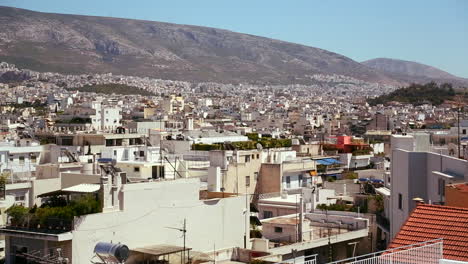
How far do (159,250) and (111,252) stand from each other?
1901 mm

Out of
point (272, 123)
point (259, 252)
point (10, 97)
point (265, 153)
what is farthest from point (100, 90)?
point (259, 252)

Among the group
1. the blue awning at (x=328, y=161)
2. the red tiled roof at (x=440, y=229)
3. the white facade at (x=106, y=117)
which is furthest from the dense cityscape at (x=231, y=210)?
the white facade at (x=106, y=117)

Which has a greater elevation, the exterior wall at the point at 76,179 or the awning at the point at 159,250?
the exterior wall at the point at 76,179

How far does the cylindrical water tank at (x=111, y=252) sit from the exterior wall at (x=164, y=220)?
637 mm

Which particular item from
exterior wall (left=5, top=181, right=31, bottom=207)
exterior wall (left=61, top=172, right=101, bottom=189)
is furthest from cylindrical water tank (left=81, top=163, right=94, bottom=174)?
exterior wall (left=5, top=181, right=31, bottom=207)

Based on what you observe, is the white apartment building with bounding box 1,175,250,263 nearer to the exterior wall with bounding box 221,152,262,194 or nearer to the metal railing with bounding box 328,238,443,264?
the metal railing with bounding box 328,238,443,264

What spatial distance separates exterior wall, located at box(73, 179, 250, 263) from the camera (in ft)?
44.4

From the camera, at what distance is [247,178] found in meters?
25.2

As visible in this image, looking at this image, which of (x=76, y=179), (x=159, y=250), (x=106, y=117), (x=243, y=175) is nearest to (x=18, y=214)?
(x=159, y=250)

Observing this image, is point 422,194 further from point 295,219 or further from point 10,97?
point 10,97

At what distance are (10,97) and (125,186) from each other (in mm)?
139870

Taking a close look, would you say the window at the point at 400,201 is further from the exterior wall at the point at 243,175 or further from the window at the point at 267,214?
the exterior wall at the point at 243,175

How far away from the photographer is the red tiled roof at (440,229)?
8.98 meters

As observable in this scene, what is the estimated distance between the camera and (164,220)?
1498 cm
